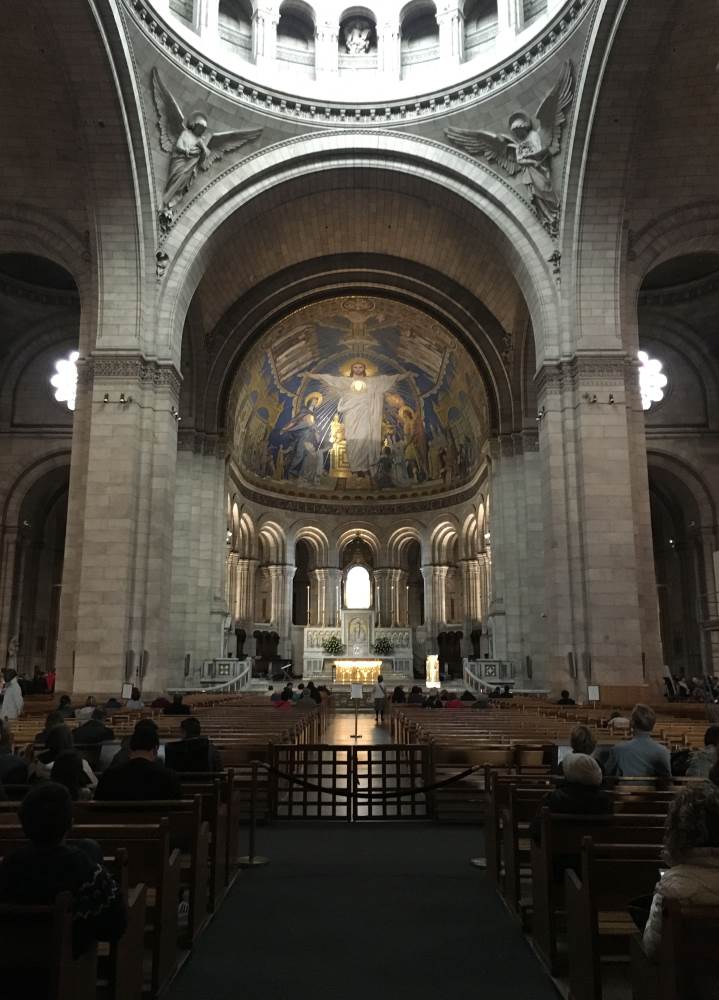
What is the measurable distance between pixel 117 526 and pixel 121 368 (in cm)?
373

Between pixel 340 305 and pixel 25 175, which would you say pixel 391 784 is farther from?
pixel 340 305

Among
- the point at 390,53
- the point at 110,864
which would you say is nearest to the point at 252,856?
the point at 110,864

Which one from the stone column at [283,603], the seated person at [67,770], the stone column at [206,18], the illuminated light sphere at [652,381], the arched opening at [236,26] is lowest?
the seated person at [67,770]

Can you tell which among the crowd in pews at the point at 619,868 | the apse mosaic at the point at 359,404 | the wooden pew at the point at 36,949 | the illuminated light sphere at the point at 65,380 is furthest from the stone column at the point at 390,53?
the wooden pew at the point at 36,949

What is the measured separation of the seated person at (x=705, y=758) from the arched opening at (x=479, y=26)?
68.7 ft

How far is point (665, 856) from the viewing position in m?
2.75

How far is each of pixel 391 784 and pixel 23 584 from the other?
20371 millimetres

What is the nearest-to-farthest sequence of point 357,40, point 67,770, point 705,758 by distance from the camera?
1. point 67,770
2. point 705,758
3. point 357,40

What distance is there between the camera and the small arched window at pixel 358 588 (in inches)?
1651

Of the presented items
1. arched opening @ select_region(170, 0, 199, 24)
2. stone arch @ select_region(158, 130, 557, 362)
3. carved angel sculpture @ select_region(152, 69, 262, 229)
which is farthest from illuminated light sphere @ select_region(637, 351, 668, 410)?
arched opening @ select_region(170, 0, 199, 24)

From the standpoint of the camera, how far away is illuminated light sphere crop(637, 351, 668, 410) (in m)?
26.2

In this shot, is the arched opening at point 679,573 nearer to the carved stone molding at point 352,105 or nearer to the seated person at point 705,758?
the carved stone molding at point 352,105

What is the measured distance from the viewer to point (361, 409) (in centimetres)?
3525

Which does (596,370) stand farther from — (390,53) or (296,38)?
(296,38)
